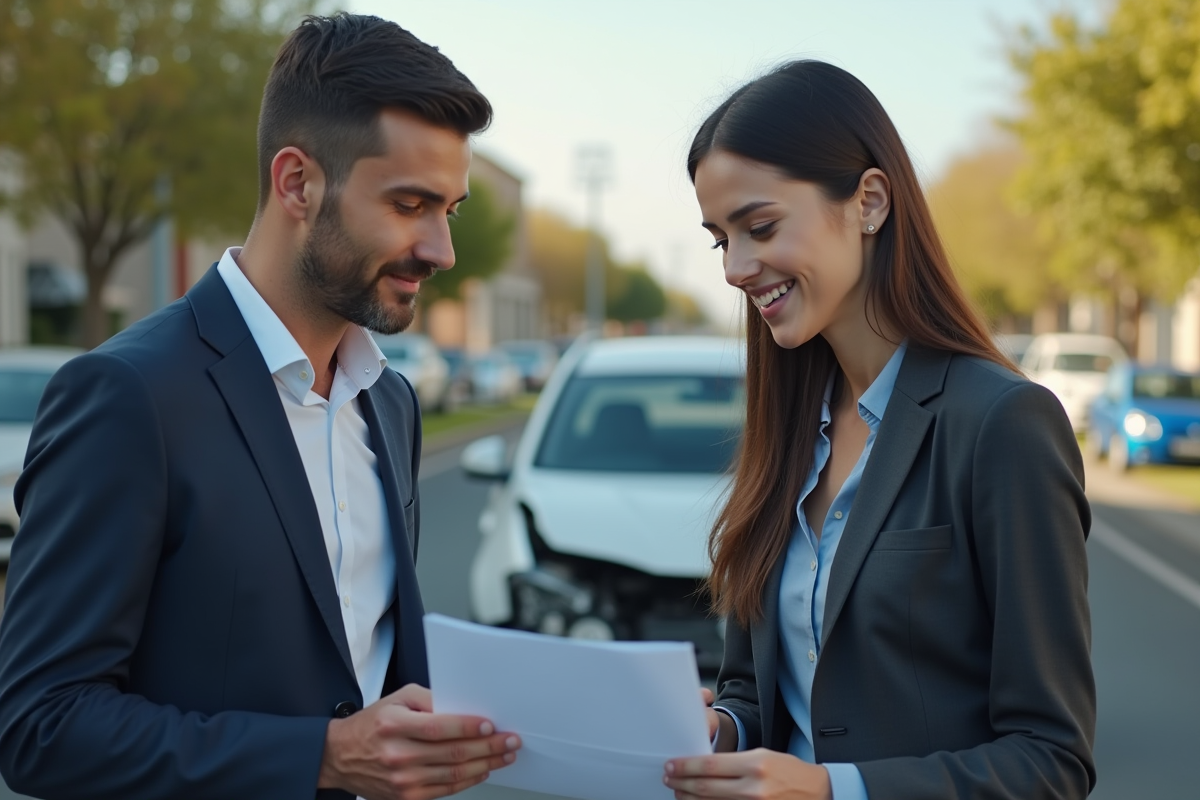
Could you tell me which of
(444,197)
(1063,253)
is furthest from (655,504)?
(1063,253)

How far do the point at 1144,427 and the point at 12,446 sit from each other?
1502 centimetres

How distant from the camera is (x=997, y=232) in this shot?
4991 centimetres

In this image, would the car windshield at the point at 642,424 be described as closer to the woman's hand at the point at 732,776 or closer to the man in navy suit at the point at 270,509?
the man in navy suit at the point at 270,509

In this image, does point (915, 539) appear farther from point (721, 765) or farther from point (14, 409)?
point (14, 409)

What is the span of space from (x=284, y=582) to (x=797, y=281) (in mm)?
1008

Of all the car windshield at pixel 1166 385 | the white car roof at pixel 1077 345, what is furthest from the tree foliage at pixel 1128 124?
the white car roof at pixel 1077 345

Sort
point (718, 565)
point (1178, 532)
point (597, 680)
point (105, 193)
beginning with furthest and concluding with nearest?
point (105, 193) → point (1178, 532) → point (718, 565) → point (597, 680)

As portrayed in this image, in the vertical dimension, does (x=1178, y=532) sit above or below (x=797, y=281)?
below

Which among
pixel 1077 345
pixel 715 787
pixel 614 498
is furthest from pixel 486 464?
pixel 1077 345

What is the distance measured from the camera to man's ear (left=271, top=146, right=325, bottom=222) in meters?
2.33

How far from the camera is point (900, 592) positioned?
84.4 inches

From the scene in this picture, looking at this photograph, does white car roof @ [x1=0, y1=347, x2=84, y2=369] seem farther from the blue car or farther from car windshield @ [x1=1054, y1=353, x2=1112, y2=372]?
car windshield @ [x1=1054, y1=353, x2=1112, y2=372]

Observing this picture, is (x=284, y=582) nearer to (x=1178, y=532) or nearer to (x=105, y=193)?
(x=1178, y=532)

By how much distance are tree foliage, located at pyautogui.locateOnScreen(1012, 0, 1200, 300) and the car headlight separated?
2.69m
